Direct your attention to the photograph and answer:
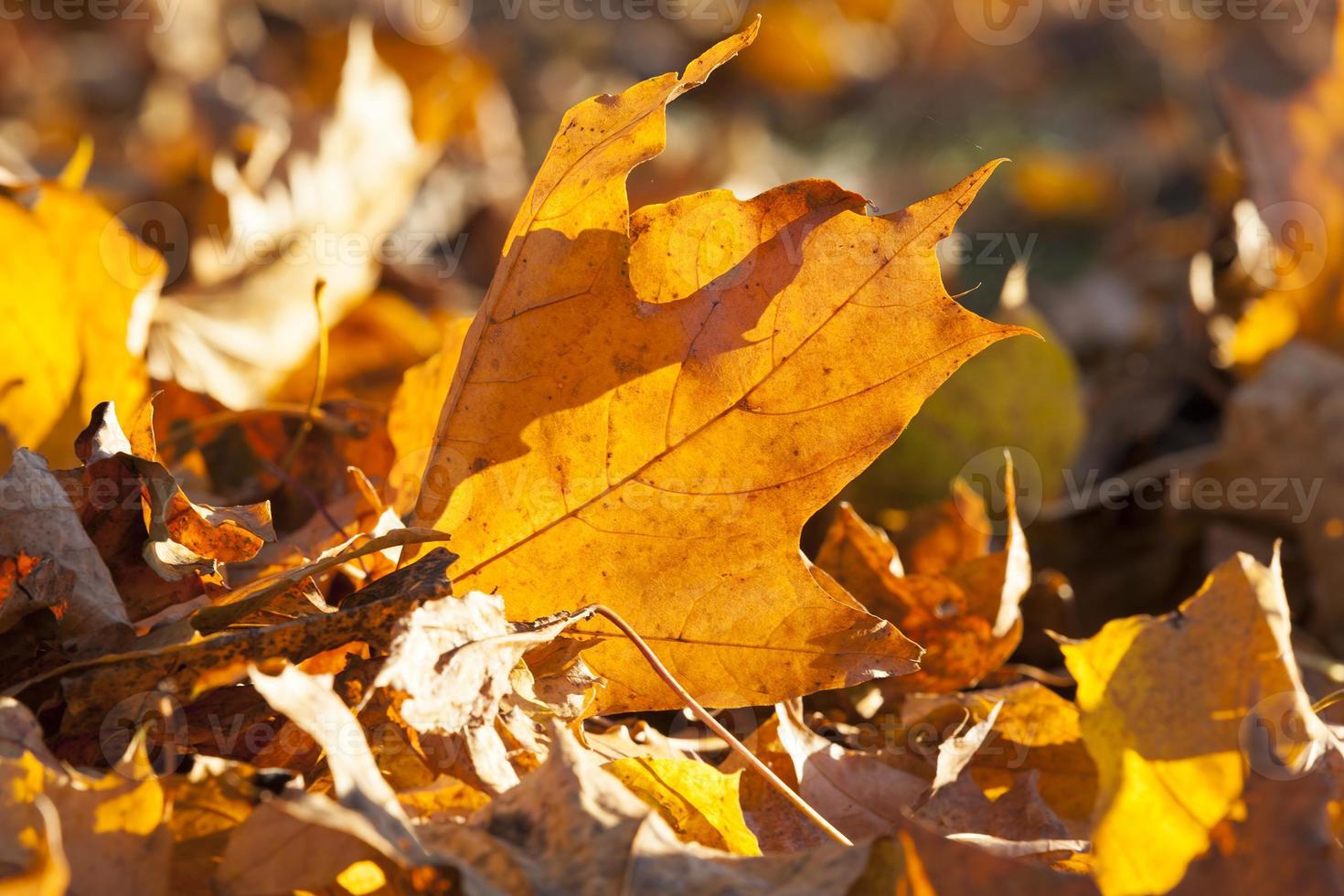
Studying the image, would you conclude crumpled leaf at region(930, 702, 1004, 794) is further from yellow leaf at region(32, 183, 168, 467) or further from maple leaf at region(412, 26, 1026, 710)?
yellow leaf at region(32, 183, 168, 467)

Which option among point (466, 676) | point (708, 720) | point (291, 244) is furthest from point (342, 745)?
point (291, 244)

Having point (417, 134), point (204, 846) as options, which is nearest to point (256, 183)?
point (417, 134)

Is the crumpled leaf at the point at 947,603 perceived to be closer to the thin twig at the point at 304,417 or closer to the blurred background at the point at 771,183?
the blurred background at the point at 771,183

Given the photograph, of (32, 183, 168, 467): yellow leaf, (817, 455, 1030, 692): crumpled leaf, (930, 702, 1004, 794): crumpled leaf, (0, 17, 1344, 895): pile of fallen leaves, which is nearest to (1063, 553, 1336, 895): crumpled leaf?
(0, 17, 1344, 895): pile of fallen leaves

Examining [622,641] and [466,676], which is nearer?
[466,676]

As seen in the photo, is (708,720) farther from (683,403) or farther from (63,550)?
(63,550)

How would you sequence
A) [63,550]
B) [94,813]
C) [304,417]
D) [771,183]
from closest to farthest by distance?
1. [94,813]
2. [63,550]
3. [304,417]
4. [771,183]

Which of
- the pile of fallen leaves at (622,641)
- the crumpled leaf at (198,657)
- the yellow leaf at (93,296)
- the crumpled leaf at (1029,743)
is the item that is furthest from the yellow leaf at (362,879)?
the yellow leaf at (93,296)
